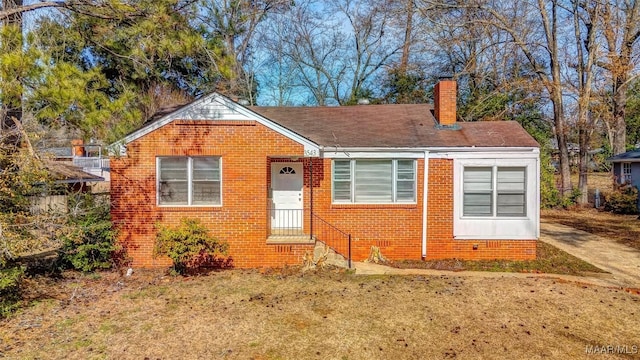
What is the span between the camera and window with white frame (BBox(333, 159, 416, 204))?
35.7 feet

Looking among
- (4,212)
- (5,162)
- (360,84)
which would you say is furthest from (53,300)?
(360,84)

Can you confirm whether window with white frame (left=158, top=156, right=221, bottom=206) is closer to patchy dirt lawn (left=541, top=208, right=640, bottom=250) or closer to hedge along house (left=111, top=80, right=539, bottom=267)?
hedge along house (left=111, top=80, right=539, bottom=267)

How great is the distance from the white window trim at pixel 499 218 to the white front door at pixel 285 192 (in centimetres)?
417

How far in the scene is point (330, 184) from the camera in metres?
10.9

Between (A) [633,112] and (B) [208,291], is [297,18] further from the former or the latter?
(A) [633,112]

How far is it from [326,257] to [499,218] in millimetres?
5259

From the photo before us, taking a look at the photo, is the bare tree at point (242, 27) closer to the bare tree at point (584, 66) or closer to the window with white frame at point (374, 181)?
the window with white frame at point (374, 181)

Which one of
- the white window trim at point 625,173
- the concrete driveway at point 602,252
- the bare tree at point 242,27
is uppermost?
the bare tree at point 242,27

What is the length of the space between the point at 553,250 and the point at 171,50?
41.2 feet

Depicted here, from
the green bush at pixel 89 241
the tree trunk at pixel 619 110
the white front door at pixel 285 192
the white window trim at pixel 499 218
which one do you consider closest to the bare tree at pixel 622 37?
the tree trunk at pixel 619 110

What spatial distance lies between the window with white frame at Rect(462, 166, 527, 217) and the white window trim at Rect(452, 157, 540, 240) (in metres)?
0.11

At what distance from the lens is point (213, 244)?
9242 millimetres

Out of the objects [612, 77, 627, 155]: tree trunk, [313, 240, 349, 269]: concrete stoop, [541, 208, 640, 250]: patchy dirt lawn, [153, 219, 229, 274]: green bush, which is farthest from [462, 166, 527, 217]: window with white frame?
[612, 77, 627, 155]: tree trunk

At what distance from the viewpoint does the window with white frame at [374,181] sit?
10.9m
